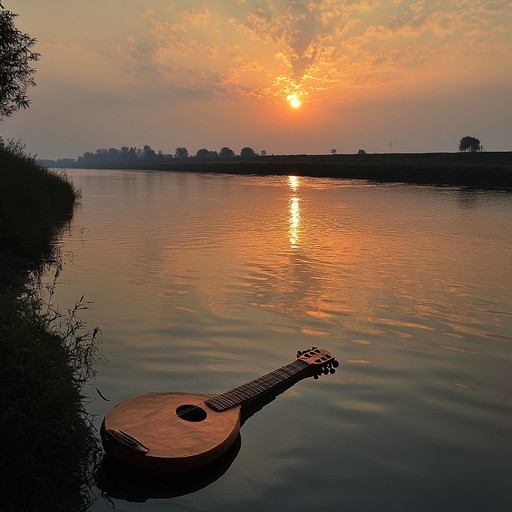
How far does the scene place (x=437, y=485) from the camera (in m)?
5.12

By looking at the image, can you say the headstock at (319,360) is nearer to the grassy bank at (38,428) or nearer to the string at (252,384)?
the string at (252,384)

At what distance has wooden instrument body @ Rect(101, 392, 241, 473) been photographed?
4809 millimetres

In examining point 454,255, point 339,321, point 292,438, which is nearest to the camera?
point 292,438

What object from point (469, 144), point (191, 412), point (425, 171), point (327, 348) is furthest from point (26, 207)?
point (469, 144)

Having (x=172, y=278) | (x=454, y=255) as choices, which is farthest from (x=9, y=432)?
(x=454, y=255)

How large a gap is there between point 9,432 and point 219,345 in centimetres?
503

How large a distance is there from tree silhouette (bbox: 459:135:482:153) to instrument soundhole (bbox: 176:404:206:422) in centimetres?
19057

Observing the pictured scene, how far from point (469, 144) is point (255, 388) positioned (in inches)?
7572

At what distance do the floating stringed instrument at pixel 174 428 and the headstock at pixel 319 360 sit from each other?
131 cm

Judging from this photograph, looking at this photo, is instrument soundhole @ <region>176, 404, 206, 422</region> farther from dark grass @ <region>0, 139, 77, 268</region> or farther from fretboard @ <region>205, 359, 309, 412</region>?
dark grass @ <region>0, 139, 77, 268</region>

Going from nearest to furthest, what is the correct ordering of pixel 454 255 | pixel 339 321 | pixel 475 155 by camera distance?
1. pixel 339 321
2. pixel 454 255
3. pixel 475 155

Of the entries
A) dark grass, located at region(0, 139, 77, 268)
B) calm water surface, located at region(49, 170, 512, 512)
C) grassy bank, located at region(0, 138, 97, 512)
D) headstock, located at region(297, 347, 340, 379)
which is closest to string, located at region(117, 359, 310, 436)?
headstock, located at region(297, 347, 340, 379)

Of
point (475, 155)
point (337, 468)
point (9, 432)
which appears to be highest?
point (475, 155)

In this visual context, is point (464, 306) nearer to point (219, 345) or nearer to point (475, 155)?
point (219, 345)
